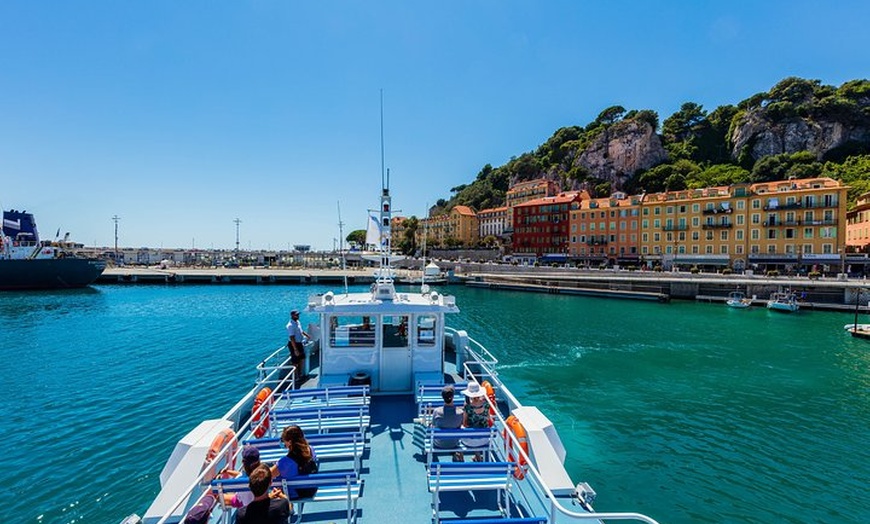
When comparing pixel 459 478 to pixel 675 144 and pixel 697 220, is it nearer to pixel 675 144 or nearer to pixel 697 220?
pixel 697 220

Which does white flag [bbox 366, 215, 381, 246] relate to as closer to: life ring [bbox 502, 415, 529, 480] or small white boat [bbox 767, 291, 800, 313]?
life ring [bbox 502, 415, 529, 480]

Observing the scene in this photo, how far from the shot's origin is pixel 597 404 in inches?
676

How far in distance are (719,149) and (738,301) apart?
3794 inches

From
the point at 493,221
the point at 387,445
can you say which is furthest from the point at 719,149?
the point at 387,445

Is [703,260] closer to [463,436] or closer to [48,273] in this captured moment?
[463,436]

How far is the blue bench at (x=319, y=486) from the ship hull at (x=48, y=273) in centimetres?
7926

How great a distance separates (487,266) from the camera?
282 feet

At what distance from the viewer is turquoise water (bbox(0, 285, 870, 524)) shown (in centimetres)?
1045

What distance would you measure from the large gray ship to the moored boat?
245ft

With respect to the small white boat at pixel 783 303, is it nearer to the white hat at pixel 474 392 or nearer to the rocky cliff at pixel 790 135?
the white hat at pixel 474 392

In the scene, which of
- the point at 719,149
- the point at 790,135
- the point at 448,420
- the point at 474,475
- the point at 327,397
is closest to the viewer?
the point at 474,475

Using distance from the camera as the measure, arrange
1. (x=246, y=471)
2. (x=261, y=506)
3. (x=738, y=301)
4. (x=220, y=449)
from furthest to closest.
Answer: (x=738, y=301)
(x=220, y=449)
(x=246, y=471)
(x=261, y=506)

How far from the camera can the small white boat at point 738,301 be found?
155 ft

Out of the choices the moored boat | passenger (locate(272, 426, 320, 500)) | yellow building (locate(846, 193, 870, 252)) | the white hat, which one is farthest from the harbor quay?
passenger (locate(272, 426, 320, 500))
